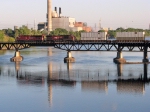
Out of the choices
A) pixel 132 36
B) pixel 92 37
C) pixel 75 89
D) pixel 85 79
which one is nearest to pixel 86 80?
pixel 85 79

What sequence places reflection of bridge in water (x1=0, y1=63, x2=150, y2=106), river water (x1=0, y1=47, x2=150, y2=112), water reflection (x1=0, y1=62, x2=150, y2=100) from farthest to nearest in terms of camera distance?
water reflection (x1=0, y1=62, x2=150, y2=100)
reflection of bridge in water (x1=0, y1=63, x2=150, y2=106)
river water (x1=0, y1=47, x2=150, y2=112)

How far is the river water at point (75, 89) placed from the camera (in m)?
51.4

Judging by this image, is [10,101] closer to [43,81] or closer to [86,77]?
[43,81]

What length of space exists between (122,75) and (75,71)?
1242cm

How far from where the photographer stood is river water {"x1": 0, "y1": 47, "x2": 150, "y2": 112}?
51.4 meters

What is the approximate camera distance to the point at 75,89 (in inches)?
2515

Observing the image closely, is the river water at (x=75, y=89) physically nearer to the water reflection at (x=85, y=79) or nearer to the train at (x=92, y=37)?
the water reflection at (x=85, y=79)

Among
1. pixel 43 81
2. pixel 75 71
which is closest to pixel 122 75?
pixel 75 71

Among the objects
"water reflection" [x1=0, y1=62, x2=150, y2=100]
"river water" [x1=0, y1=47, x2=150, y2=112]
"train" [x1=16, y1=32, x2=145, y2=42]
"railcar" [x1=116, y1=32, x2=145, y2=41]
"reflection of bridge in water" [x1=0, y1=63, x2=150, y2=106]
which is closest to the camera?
"river water" [x1=0, y1=47, x2=150, y2=112]

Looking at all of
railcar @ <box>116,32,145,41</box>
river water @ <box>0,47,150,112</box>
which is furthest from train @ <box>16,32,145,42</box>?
river water @ <box>0,47,150,112</box>

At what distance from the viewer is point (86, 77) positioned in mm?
78062

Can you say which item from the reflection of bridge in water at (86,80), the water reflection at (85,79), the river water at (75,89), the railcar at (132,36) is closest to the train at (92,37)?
the railcar at (132,36)

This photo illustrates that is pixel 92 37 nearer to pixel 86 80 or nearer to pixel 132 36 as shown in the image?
pixel 132 36

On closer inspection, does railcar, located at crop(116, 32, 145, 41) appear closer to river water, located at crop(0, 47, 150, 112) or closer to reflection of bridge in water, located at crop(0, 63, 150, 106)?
river water, located at crop(0, 47, 150, 112)
